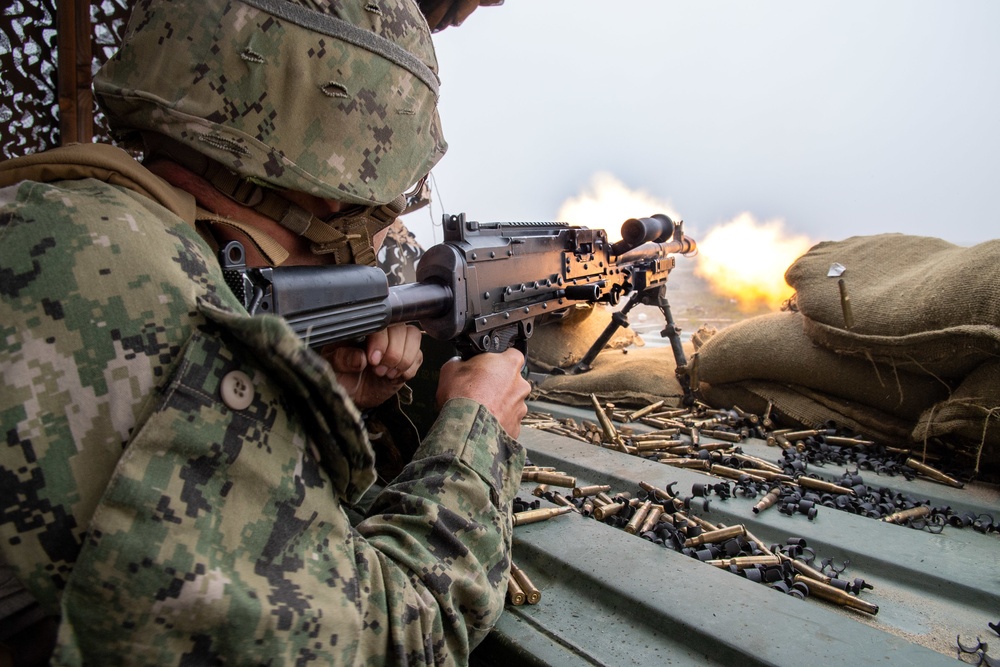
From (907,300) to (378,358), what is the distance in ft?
9.72

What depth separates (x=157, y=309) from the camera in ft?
2.76

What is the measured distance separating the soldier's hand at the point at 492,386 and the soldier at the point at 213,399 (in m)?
0.25

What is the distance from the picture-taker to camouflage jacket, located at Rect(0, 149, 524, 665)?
2.44 feet

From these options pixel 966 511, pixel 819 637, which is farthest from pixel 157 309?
pixel 966 511

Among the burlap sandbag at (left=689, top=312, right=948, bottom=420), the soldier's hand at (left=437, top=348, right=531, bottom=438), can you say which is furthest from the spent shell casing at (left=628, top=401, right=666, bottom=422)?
the soldier's hand at (left=437, top=348, right=531, bottom=438)

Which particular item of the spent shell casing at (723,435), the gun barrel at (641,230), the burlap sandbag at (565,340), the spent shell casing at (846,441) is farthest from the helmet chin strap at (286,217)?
the burlap sandbag at (565,340)

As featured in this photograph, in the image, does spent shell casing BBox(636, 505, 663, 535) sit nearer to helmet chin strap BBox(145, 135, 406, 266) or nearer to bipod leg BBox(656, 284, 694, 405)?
helmet chin strap BBox(145, 135, 406, 266)

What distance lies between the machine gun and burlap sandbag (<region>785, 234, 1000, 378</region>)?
1.15m

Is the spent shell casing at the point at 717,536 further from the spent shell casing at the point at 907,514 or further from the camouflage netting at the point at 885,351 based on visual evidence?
the camouflage netting at the point at 885,351

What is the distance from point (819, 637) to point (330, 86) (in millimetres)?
1674

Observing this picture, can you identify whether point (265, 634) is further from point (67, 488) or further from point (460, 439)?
point (460, 439)

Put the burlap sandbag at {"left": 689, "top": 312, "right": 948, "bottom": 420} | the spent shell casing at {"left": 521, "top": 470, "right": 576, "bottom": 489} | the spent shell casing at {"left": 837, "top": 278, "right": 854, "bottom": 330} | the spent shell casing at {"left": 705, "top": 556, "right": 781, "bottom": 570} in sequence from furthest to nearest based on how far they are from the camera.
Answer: the spent shell casing at {"left": 837, "top": 278, "right": 854, "bottom": 330}
the burlap sandbag at {"left": 689, "top": 312, "right": 948, "bottom": 420}
the spent shell casing at {"left": 521, "top": 470, "right": 576, "bottom": 489}
the spent shell casing at {"left": 705, "top": 556, "right": 781, "bottom": 570}

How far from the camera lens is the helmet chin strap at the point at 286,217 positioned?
47.4 inches

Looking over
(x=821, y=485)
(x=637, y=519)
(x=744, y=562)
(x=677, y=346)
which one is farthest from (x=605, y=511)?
(x=677, y=346)
